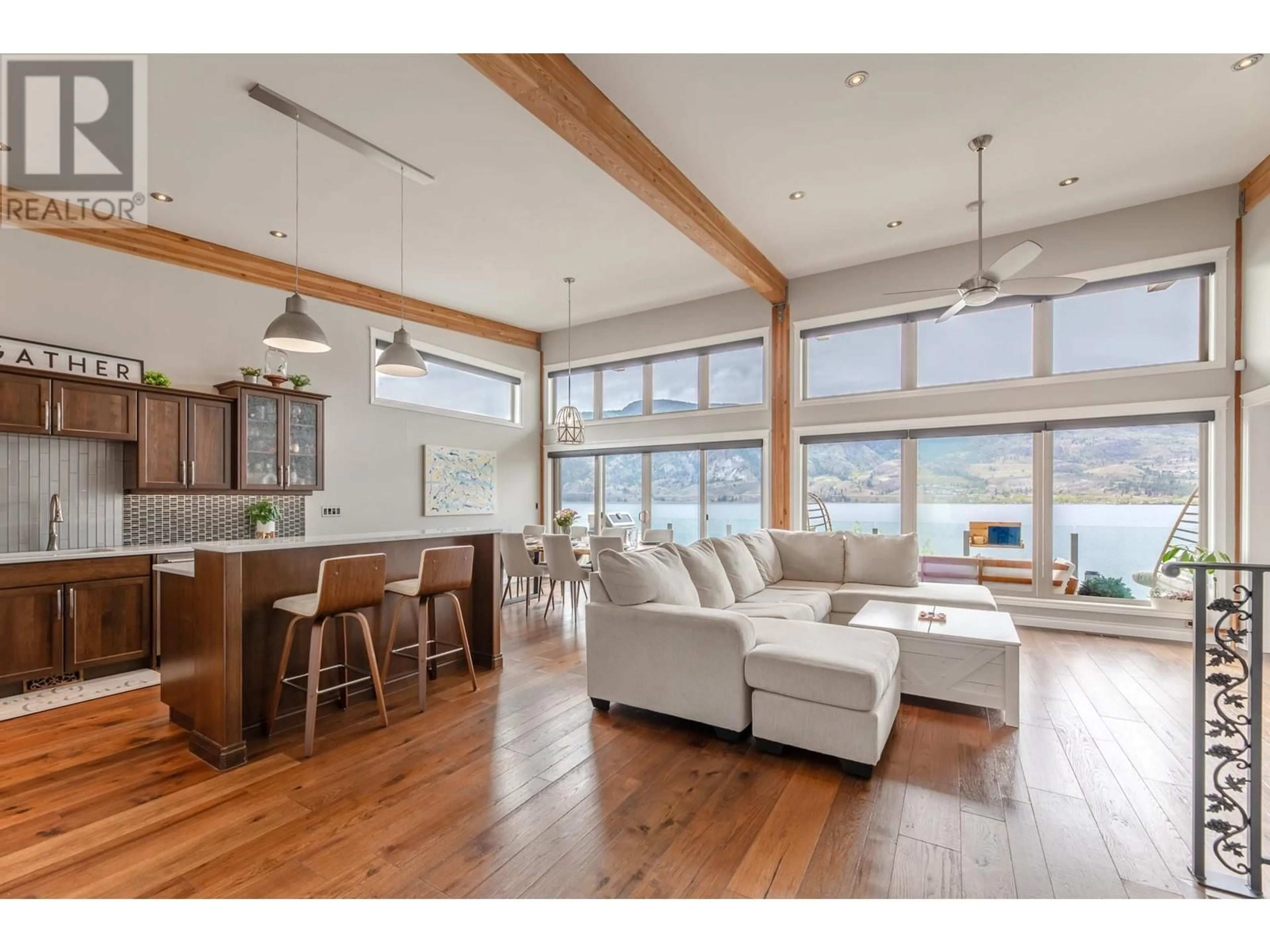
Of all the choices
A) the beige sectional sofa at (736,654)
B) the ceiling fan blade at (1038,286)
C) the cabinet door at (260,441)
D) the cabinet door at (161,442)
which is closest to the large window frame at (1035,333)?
Answer: the ceiling fan blade at (1038,286)

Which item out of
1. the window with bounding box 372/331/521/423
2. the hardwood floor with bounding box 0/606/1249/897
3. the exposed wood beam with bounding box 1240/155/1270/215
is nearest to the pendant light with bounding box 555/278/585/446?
the window with bounding box 372/331/521/423

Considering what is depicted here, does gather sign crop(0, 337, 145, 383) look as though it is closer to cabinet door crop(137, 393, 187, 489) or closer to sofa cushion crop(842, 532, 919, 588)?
cabinet door crop(137, 393, 187, 489)

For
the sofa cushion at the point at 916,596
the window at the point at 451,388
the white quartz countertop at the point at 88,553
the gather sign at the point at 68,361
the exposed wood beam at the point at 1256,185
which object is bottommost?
the sofa cushion at the point at 916,596

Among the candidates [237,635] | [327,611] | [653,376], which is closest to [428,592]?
[327,611]

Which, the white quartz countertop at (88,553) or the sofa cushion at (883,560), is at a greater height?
the white quartz countertop at (88,553)

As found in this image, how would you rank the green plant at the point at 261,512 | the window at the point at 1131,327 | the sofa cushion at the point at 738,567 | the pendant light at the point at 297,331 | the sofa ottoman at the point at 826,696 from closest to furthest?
the sofa ottoman at the point at 826,696, the pendant light at the point at 297,331, the sofa cushion at the point at 738,567, the window at the point at 1131,327, the green plant at the point at 261,512

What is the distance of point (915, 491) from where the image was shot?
577 cm

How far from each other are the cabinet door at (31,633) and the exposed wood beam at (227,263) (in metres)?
2.75

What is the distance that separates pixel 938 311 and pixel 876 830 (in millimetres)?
5327

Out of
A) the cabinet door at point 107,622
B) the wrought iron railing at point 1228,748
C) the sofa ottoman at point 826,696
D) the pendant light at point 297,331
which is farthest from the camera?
the cabinet door at point 107,622

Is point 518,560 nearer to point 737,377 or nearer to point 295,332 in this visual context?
point 295,332

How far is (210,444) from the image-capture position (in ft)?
15.1

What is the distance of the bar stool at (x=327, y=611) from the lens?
263 cm

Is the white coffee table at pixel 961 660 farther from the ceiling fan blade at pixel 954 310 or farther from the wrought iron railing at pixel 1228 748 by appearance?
the ceiling fan blade at pixel 954 310
